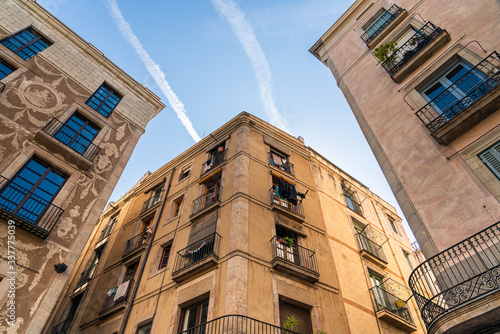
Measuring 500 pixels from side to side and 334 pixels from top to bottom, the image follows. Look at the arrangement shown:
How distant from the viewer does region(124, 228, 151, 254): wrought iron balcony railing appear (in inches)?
683

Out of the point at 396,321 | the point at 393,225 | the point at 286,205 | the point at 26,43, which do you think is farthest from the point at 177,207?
the point at 393,225

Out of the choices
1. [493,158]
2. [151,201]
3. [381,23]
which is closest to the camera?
[493,158]

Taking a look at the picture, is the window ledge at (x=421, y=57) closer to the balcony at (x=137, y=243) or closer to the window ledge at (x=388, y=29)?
the window ledge at (x=388, y=29)

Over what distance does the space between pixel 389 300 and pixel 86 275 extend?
59.0 ft

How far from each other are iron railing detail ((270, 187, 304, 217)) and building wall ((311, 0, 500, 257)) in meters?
5.31

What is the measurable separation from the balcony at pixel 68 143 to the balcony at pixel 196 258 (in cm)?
605

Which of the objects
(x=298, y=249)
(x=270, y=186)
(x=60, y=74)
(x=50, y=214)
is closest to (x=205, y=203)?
(x=270, y=186)

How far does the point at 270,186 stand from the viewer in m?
16.3

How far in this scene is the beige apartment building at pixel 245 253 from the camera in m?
11.9

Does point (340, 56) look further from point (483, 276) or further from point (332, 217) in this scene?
point (483, 276)

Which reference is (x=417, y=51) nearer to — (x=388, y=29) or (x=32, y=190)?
(x=388, y=29)

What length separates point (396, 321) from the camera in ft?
48.4

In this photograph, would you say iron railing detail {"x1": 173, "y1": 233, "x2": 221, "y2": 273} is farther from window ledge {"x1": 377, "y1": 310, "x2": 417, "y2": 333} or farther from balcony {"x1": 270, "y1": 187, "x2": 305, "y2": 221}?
window ledge {"x1": 377, "y1": 310, "x2": 417, "y2": 333}

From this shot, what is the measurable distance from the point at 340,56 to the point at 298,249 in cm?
1036
